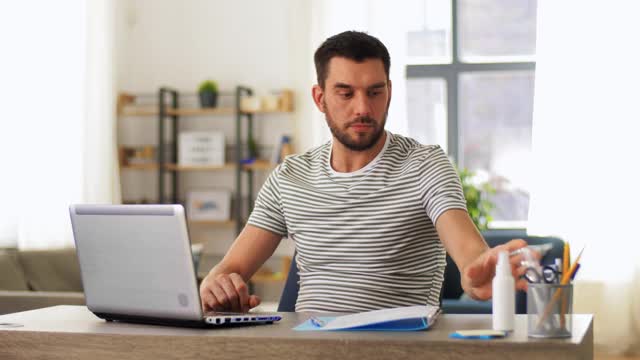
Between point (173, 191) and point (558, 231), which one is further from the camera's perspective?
point (173, 191)

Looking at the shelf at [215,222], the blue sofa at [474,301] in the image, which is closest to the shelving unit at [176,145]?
the shelf at [215,222]

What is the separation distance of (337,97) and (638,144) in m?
3.99

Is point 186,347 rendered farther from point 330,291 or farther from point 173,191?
point 173,191

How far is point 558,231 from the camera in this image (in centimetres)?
593

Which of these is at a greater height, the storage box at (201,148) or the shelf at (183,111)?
the shelf at (183,111)

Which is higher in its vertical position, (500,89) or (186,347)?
(500,89)

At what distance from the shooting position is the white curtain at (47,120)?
577 cm

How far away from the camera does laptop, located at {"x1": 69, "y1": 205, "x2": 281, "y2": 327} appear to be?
174cm

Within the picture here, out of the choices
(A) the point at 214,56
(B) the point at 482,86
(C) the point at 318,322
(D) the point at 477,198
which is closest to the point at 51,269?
(A) the point at 214,56

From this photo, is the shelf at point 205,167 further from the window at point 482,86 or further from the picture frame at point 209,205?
the window at point 482,86

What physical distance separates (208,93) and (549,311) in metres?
5.10

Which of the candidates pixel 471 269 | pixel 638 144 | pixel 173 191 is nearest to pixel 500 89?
pixel 638 144

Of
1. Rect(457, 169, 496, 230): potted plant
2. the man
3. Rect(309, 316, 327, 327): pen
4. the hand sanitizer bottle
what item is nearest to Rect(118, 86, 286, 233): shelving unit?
Rect(457, 169, 496, 230): potted plant

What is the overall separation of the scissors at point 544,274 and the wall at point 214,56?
4.92 metres
